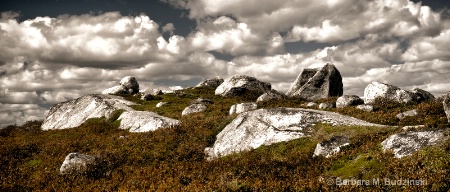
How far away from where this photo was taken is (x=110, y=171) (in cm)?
2272

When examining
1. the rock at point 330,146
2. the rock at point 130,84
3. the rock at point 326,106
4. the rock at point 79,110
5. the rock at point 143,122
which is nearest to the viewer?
the rock at point 330,146

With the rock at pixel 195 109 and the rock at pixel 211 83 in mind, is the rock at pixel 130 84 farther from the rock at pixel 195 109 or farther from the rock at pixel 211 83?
the rock at pixel 195 109

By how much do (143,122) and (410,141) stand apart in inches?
1126

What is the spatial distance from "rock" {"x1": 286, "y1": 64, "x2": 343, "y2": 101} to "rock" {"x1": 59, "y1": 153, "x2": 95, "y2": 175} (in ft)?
127

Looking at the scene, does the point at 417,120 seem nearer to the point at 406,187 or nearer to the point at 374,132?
the point at 374,132

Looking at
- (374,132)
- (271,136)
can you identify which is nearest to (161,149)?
(271,136)

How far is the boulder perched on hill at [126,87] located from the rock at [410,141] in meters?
65.8

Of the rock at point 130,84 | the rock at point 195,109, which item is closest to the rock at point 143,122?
the rock at point 195,109

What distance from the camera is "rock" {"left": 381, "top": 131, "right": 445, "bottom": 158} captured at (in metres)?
15.8

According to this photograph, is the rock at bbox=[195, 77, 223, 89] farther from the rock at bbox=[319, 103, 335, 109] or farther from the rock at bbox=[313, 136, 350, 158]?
the rock at bbox=[313, 136, 350, 158]

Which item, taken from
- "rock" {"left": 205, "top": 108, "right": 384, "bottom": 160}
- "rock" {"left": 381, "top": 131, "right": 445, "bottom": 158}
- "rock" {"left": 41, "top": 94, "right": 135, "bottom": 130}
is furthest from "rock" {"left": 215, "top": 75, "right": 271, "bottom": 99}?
"rock" {"left": 381, "top": 131, "right": 445, "bottom": 158}

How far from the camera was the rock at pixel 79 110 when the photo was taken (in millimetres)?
48781

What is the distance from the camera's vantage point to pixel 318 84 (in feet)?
188

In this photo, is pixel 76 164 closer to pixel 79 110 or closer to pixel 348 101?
pixel 348 101
